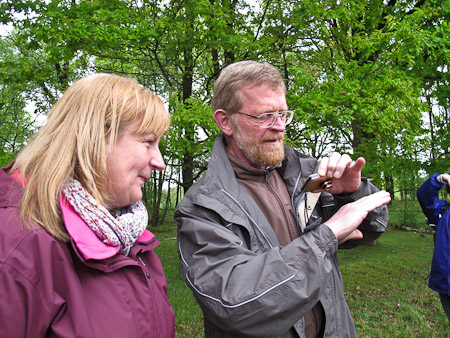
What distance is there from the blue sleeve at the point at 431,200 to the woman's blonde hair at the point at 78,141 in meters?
3.76

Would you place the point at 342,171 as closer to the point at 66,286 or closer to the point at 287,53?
the point at 66,286

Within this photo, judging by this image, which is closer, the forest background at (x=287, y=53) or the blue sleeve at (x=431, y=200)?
the blue sleeve at (x=431, y=200)

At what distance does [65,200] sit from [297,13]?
671 cm

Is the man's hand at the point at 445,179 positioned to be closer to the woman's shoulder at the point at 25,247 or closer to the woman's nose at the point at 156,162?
the woman's nose at the point at 156,162

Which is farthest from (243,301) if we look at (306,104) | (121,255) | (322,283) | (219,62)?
(219,62)

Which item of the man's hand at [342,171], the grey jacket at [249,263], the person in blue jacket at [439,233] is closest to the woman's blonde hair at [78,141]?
the grey jacket at [249,263]

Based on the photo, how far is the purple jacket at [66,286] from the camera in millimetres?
1107

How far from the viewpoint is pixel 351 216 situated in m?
1.60

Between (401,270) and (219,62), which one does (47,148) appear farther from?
(401,270)

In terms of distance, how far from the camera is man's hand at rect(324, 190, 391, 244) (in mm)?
1551

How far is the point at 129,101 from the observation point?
1.51 meters

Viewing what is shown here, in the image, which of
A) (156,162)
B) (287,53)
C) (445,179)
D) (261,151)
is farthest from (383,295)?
(156,162)

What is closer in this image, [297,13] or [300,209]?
[300,209]

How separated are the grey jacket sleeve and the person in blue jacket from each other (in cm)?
306
